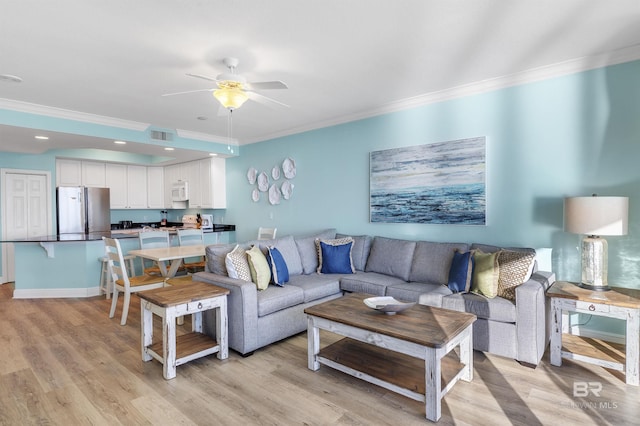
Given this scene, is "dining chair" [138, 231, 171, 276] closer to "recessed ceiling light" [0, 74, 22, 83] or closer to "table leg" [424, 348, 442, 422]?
"recessed ceiling light" [0, 74, 22, 83]

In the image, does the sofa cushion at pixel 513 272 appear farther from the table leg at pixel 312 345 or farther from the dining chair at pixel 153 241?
the dining chair at pixel 153 241

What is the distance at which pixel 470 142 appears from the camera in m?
3.76

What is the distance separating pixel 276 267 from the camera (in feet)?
11.6

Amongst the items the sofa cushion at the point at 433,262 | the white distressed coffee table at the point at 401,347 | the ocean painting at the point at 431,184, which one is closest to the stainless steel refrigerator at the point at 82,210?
the ocean painting at the point at 431,184

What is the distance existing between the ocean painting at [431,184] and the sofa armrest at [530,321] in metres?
1.12

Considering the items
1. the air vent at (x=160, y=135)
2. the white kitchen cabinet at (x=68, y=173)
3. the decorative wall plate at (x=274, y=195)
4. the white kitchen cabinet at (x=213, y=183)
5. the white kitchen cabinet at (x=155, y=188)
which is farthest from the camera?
the white kitchen cabinet at (x=155, y=188)

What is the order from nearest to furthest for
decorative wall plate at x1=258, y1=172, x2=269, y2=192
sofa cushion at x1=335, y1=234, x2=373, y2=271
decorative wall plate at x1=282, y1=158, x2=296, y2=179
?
sofa cushion at x1=335, y1=234, x2=373, y2=271, decorative wall plate at x1=282, y1=158, x2=296, y2=179, decorative wall plate at x1=258, y1=172, x2=269, y2=192

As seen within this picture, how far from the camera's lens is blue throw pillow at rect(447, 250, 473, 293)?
3188 mm

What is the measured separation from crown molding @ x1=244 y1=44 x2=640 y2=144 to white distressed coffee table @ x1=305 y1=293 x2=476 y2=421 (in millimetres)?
2445

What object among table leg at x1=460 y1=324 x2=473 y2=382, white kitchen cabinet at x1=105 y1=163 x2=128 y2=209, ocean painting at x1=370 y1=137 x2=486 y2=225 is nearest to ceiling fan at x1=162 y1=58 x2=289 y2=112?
ocean painting at x1=370 y1=137 x2=486 y2=225

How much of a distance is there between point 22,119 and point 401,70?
14.3 feet

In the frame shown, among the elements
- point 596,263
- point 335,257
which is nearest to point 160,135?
point 335,257

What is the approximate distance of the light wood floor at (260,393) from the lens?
2.10m

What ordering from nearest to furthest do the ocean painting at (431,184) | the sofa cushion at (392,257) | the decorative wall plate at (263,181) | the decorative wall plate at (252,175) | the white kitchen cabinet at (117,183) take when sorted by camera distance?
the ocean painting at (431,184) < the sofa cushion at (392,257) < the decorative wall plate at (263,181) < the decorative wall plate at (252,175) < the white kitchen cabinet at (117,183)
